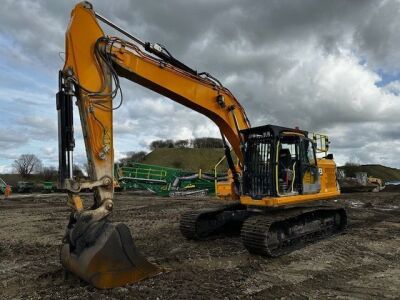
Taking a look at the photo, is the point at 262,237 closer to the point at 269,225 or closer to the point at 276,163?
the point at 269,225

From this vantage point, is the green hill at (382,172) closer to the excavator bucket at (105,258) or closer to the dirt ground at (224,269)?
the dirt ground at (224,269)

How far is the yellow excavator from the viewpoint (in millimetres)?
6020

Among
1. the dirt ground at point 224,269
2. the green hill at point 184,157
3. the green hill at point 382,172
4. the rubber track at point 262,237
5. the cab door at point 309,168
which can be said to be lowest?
the dirt ground at point 224,269

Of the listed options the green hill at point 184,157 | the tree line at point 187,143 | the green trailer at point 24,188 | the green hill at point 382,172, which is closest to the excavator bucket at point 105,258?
the green trailer at point 24,188

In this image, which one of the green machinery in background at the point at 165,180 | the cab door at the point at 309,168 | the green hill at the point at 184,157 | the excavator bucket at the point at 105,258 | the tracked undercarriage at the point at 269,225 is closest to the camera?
the excavator bucket at the point at 105,258

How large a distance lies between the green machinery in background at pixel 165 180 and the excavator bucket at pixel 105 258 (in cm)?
1863

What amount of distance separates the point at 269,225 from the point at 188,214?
228cm

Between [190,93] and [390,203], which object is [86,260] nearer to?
[190,93]

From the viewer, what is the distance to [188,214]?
9477 mm

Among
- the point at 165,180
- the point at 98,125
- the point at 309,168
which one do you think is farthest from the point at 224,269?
the point at 165,180

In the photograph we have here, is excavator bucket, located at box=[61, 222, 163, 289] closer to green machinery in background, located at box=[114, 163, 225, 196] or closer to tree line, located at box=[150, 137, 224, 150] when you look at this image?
green machinery in background, located at box=[114, 163, 225, 196]

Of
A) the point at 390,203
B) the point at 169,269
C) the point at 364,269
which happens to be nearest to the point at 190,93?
the point at 169,269

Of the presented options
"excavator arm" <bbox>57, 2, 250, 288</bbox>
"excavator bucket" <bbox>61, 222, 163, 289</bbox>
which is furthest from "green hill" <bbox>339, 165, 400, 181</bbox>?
"excavator bucket" <bbox>61, 222, 163, 289</bbox>

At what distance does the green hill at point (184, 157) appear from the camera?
71.4 m
